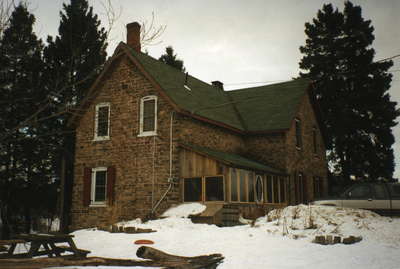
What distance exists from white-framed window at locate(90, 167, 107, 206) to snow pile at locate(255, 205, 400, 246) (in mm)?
8374

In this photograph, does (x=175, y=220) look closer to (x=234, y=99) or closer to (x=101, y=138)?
(x=101, y=138)

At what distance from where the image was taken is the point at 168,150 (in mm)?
18062

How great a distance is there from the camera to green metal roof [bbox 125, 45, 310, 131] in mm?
20219

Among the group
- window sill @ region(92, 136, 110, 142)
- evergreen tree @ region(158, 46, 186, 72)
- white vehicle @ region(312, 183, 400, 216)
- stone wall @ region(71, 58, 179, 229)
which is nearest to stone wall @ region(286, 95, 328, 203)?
white vehicle @ region(312, 183, 400, 216)

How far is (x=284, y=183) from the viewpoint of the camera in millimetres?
22094

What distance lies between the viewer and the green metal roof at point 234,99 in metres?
20.2

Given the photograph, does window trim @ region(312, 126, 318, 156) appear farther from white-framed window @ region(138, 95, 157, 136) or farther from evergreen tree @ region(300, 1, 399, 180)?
white-framed window @ region(138, 95, 157, 136)

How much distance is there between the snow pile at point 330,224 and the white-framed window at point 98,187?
Answer: 8.37 m

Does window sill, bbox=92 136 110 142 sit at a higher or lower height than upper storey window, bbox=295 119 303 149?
lower

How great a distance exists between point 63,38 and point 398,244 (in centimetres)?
2365

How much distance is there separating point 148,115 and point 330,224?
32.5 feet

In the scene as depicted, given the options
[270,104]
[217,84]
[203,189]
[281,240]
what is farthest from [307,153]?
[281,240]

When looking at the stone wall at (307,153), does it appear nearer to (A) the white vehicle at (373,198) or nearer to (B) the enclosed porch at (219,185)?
(B) the enclosed porch at (219,185)

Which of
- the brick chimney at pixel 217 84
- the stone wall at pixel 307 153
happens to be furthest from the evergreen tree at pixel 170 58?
the stone wall at pixel 307 153
